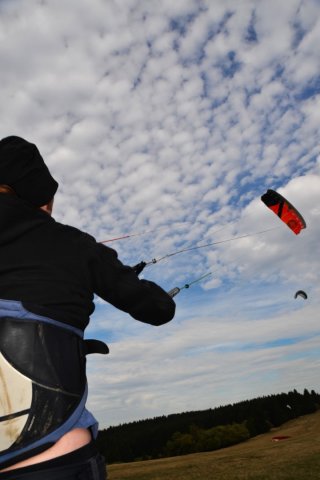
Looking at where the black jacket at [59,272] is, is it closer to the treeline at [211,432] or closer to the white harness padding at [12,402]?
the white harness padding at [12,402]

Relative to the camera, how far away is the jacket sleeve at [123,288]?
2.81 meters

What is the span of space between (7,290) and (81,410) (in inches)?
32.6

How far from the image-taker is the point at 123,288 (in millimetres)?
2824

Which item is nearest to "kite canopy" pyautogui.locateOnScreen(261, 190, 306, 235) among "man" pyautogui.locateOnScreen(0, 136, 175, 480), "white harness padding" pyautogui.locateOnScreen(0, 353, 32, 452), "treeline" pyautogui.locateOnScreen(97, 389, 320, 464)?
"man" pyautogui.locateOnScreen(0, 136, 175, 480)

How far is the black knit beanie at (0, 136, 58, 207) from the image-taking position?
114 inches

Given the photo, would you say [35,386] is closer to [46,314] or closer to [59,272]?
[46,314]

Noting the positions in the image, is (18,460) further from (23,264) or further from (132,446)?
(132,446)

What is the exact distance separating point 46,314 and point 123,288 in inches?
21.2

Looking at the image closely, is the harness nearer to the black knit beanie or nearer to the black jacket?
the black jacket

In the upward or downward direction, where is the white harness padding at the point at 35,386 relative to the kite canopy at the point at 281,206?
downward

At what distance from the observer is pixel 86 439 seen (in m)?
2.52

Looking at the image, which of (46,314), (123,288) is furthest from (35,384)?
(123,288)

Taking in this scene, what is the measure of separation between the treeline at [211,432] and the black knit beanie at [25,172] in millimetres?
121435

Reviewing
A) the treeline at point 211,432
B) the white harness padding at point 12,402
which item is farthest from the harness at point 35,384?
the treeline at point 211,432
